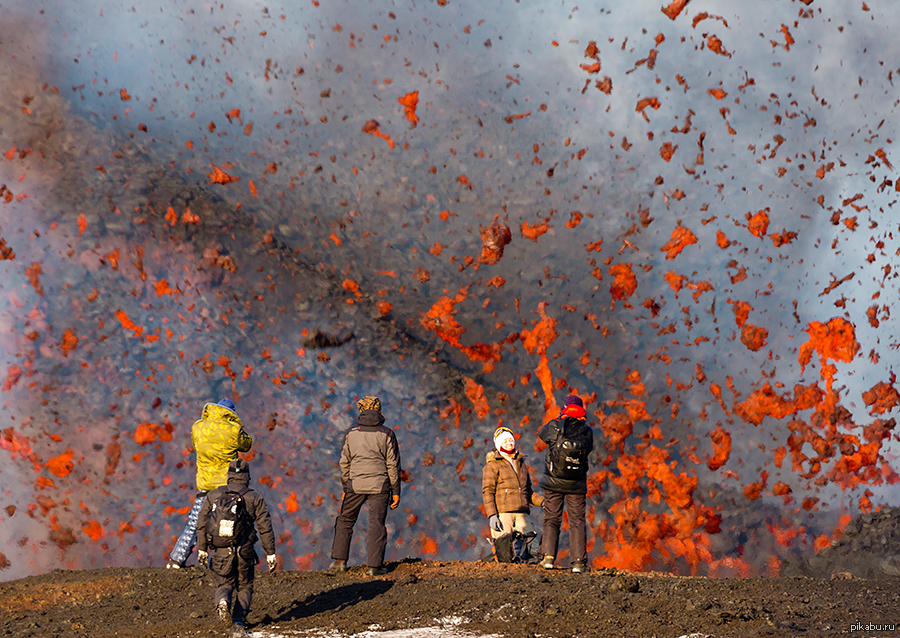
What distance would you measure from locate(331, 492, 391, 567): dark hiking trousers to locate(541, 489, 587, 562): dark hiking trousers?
197 cm

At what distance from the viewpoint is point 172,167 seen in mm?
14867

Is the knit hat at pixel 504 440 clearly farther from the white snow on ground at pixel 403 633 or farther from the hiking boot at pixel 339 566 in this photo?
the white snow on ground at pixel 403 633

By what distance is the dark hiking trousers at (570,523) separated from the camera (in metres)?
8.81

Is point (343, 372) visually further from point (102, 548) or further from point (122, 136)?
point (122, 136)

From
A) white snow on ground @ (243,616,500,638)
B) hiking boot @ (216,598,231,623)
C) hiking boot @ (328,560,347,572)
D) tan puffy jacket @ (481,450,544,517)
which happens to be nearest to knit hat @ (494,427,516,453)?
tan puffy jacket @ (481,450,544,517)

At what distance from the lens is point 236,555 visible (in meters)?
6.03

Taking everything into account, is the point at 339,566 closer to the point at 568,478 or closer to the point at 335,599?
the point at 335,599

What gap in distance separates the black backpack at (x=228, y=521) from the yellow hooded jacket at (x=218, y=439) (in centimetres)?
129

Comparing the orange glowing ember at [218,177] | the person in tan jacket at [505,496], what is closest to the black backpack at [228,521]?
the person in tan jacket at [505,496]

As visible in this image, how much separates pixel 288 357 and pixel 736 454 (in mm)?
9067

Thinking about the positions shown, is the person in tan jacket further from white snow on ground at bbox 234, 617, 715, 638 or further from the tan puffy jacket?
white snow on ground at bbox 234, 617, 715, 638

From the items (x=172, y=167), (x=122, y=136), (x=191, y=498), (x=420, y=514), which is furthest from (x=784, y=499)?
(x=122, y=136)

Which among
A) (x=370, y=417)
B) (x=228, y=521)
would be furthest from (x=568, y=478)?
(x=228, y=521)

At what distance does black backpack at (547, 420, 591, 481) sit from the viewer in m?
8.80
